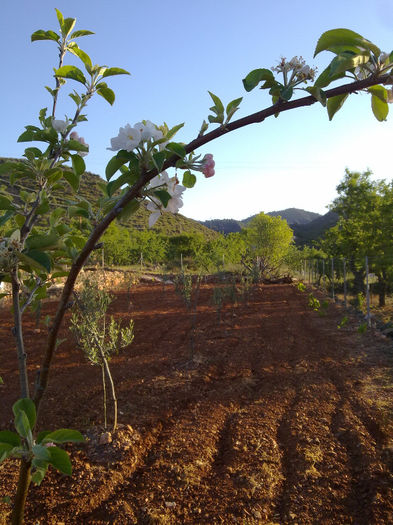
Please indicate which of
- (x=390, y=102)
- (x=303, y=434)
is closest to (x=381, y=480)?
(x=303, y=434)

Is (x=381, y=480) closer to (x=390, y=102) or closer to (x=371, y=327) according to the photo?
(x=390, y=102)

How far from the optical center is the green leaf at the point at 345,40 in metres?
0.74

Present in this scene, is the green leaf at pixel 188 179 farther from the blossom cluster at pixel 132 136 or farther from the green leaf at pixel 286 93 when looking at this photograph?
the green leaf at pixel 286 93

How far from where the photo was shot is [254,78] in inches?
30.0

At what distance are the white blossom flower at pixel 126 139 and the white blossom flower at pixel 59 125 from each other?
1.64ft

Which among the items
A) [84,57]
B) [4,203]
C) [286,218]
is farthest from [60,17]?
[286,218]

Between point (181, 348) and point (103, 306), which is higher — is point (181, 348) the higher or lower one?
the lower one

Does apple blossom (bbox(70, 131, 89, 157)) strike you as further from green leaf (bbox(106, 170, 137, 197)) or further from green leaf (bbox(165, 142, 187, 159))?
green leaf (bbox(165, 142, 187, 159))

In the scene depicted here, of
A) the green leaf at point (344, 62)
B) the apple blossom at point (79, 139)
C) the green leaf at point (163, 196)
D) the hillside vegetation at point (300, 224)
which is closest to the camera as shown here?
the green leaf at point (344, 62)

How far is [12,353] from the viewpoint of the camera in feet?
20.3

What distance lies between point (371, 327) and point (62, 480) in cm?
722

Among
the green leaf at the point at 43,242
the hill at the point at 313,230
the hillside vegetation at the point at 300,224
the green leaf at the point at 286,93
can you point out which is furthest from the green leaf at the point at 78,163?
the hill at the point at 313,230

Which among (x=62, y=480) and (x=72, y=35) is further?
(x=62, y=480)

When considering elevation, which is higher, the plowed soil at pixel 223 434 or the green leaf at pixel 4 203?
the green leaf at pixel 4 203
